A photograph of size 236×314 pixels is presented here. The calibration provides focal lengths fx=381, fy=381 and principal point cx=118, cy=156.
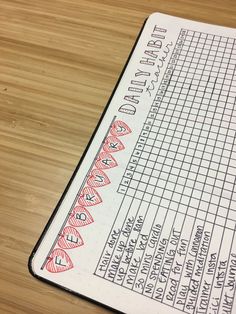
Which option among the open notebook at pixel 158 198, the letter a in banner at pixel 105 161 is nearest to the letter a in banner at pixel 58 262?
the open notebook at pixel 158 198

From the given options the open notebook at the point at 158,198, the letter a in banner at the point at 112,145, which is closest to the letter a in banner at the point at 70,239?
the open notebook at the point at 158,198

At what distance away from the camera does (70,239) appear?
447 millimetres

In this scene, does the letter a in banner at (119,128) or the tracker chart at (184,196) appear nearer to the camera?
the tracker chart at (184,196)

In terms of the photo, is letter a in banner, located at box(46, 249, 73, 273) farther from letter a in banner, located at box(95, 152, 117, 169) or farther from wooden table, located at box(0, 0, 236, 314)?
letter a in banner, located at box(95, 152, 117, 169)

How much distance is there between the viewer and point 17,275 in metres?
0.44

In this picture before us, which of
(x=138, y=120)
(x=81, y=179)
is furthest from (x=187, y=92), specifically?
(x=81, y=179)

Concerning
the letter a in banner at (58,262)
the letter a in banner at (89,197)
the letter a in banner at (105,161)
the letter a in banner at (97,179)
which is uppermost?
the letter a in banner at (105,161)

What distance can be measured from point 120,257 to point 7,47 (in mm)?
418

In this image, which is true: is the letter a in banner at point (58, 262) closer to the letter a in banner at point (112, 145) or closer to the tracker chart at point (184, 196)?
the tracker chart at point (184, 196)

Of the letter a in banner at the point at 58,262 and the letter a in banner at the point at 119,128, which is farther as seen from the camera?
the letter a in banner at the point at 119,128

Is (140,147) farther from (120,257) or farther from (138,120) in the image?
(120,257)

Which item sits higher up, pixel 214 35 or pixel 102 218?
pixel 214 35

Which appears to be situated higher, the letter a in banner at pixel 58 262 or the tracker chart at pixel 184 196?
the tracker chart at pixel 184 196

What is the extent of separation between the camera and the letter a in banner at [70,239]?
1.45 feet
